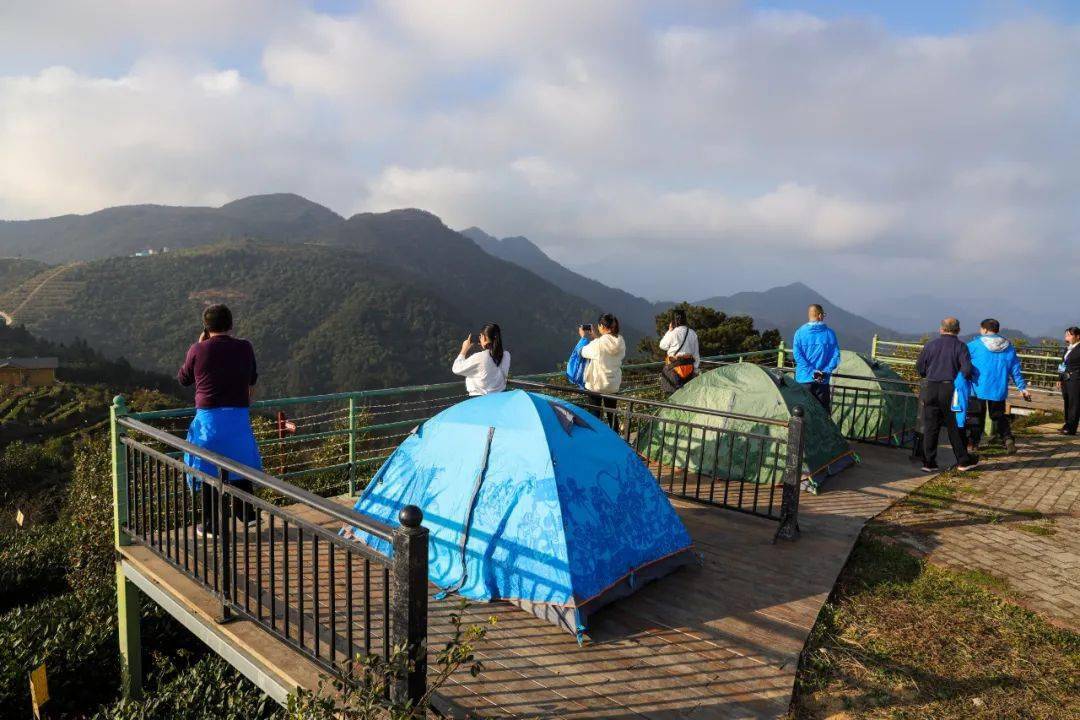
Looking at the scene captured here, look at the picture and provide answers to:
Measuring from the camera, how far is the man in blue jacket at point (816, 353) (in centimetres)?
876

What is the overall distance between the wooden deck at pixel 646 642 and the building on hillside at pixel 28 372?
52.1m

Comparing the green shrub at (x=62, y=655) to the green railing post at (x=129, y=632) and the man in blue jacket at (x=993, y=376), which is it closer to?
the green railing post at (x=129, y=632)

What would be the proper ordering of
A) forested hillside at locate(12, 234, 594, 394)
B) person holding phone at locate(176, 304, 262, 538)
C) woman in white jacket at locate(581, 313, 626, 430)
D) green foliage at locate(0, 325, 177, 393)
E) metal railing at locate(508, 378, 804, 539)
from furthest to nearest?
forested hillside at locate(12, 234, 594, 394) → green foliage at locate(0, 325, 177, 393) → woman in white jacket at locate(581, 313, 626, 430) → metal railing at locate(508, 378, 804, 539) → person holding phone at locate(176, 304, 262, 538)

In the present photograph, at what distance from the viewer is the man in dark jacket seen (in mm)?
7762

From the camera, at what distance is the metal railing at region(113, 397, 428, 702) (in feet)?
9.39

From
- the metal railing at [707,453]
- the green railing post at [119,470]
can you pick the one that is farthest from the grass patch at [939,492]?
the green railing post at [119,470]

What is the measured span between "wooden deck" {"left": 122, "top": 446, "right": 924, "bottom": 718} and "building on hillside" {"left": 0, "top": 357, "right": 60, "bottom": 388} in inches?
2050

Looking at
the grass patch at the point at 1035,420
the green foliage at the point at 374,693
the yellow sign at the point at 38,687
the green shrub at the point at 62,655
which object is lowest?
the green shrub at the point at 62,655

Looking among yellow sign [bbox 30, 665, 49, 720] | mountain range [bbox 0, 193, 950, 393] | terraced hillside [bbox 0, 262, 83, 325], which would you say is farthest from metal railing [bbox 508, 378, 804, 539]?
terraced hillside [bbox 0, 262, 83, 325]

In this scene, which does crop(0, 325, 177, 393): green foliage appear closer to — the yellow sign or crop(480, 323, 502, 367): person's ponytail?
crop(480, 323, 502, 367): person's ponytail

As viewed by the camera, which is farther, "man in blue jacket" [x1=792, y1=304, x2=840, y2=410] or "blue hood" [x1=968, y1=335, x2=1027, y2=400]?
"blue hood" [x1=968, y1=335, x2=1027, y2=400]

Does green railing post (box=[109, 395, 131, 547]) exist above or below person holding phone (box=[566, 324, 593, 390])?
below

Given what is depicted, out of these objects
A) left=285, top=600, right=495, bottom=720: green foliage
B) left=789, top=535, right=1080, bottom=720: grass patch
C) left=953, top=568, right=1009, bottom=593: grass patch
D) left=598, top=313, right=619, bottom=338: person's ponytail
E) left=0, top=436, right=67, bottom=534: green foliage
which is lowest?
left=0, top=436, right=67, bottom=534: green foliage

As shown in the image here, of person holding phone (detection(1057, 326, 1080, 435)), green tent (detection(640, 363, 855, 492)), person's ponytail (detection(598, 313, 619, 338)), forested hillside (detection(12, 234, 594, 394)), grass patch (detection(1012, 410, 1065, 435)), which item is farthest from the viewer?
forested hillside (detection(12, 234, 594, 394))
